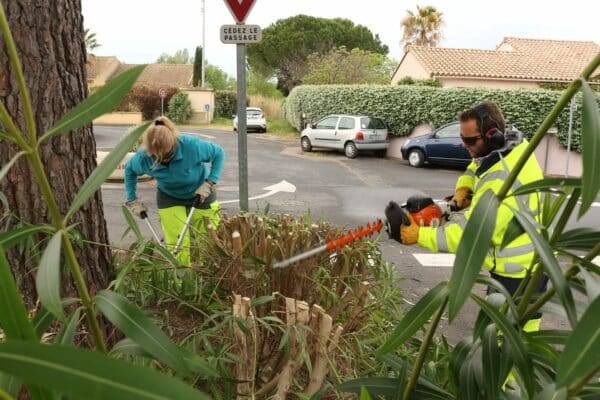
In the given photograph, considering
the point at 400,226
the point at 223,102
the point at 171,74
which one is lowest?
the point at 400,226

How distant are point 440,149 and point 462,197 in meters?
11.7

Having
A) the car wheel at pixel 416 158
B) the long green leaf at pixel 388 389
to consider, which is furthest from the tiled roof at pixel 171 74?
the long green leaf at pixel 388 389

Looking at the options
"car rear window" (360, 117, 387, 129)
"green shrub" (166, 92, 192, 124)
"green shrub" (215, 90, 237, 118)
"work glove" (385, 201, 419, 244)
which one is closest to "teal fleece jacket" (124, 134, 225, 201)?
"work glove" (385, 201, 419, 244)

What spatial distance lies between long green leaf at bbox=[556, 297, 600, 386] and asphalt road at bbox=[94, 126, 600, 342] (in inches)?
144

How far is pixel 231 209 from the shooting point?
8.94m

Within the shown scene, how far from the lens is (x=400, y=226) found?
9.84ft

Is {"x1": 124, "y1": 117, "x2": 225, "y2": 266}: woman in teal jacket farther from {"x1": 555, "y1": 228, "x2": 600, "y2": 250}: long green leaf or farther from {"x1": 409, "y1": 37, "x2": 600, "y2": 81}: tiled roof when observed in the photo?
{"x1": 409, "y1": 37, "x2": 600, "y2": 81}: tiled roof

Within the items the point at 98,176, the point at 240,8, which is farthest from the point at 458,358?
the point at 240,8

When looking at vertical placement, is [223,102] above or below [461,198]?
above

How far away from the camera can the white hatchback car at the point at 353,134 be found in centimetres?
1698

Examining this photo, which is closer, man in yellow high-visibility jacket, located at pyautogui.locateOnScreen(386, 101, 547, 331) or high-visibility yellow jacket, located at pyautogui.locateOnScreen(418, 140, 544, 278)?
high-visibility yellow jacket, located at pyautogui.locateOnScreen(418, 140, 544, 278)

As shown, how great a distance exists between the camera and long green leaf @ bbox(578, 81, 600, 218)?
63 centimetres

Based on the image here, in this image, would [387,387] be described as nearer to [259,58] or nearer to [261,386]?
[261,386]

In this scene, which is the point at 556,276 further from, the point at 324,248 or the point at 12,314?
the point at 324,248
